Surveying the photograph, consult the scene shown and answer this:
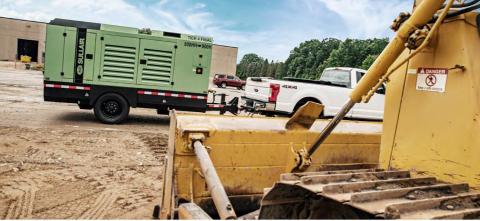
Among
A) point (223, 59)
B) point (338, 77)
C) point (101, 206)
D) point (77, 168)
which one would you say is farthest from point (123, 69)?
point (223, 59)

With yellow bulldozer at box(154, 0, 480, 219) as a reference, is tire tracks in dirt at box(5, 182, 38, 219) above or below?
below

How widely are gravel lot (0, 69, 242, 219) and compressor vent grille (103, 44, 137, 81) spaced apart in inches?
60.0

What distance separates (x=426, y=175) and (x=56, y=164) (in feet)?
22.0

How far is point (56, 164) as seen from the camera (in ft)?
25.5

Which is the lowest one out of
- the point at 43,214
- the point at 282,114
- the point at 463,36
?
the point at 43,214

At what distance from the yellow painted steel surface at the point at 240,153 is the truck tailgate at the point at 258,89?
8655 mm

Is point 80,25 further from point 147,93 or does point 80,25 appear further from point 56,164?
point 56,164

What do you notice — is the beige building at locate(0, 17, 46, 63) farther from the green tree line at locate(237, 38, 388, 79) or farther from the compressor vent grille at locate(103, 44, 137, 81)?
the compressor vent grille at locate(103, 44, 137, 81)

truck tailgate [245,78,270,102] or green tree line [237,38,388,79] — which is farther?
green tree line [237,38,388,79]

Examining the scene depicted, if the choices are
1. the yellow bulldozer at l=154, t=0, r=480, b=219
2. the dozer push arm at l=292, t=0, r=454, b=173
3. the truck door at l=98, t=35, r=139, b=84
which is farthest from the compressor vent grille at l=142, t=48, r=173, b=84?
the dozer push arm at l=292, t=0, r=454, b=173

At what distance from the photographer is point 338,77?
1369 centimetres

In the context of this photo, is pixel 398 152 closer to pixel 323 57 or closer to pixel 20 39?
pixel 323 57

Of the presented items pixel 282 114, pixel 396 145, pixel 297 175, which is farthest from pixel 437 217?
pixel 282 114

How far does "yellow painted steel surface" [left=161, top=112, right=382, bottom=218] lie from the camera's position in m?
3.45
